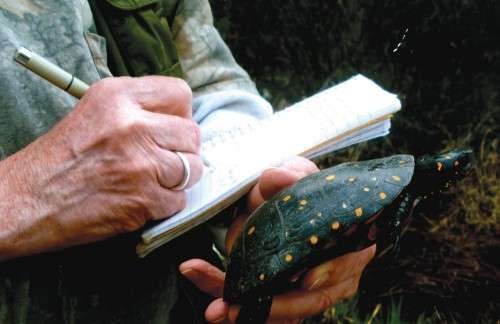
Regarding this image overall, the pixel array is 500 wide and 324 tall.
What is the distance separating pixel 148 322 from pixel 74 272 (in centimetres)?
19

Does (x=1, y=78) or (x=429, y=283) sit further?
(x=429, y=283)

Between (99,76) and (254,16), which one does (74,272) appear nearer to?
(99,76)

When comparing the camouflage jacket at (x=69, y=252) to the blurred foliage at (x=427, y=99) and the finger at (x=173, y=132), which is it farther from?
the blurred foliage at (x=427, y=99)

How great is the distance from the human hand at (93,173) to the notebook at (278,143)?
6 cm

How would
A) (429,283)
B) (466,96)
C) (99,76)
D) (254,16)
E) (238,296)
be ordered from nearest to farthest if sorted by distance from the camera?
(238,296)
(99,76)
(429,283)
(466,96)
(254,16)

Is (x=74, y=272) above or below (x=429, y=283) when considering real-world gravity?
above

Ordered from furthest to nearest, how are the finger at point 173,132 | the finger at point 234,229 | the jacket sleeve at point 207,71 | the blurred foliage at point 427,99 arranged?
the blurred foliage at point 427,99
the jacket sleeve at point 207,71
the finger at point 234,229
the finger at point 173,132

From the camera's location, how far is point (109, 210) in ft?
2.83

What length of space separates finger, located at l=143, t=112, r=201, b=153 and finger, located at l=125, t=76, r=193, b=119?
0.08 feet

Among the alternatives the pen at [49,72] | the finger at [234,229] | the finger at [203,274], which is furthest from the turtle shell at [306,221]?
the pen at [49,72]

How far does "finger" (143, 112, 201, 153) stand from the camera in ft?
2.84

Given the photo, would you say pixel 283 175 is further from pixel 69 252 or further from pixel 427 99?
pixel 427 99

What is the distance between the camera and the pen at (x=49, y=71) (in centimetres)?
84

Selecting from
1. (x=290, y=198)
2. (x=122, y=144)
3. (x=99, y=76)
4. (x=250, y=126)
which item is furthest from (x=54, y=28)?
(x=290, y=198)
